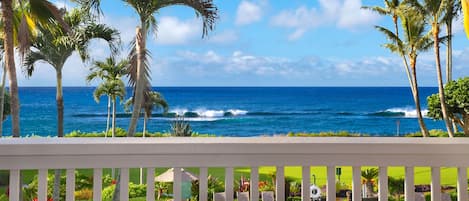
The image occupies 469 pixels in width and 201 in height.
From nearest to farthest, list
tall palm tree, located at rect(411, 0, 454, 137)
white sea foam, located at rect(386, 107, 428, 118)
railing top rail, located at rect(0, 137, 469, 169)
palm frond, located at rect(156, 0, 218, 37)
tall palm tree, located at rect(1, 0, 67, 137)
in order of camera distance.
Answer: railing top rail, located at rect(0, 137, 469, 169) < tall palm tree, located at rect(1, 0, 67, 137) < palm frond, located at rect(156, 0, 218, 37) < tall palm tree, located at rect(411, 0, 454, 137) < white sea foam, located at rect(386, 107, 428, 118)

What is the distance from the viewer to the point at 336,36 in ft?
88.4

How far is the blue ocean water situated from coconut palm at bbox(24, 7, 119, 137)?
9.32 metres

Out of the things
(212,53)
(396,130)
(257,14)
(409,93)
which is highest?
(257,14)

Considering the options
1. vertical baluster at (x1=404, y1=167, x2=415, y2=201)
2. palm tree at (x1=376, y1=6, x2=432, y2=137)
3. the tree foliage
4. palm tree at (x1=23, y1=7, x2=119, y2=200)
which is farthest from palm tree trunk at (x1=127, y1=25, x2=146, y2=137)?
the tree foliage

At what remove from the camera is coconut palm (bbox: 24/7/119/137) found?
23.4 ft

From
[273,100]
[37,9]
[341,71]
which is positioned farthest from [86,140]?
[341,71]

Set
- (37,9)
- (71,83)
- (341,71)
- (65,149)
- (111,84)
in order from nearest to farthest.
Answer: (65,149) → (37,9) → (111,84) → (71,83) → (341,71)

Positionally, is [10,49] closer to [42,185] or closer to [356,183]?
[42,185]

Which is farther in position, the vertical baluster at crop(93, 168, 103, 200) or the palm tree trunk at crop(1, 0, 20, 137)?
the palm tree trunk at crop(1, 0, 20, 137)

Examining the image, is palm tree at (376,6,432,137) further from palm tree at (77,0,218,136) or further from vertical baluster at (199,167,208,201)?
vertical baluster at (199,167,208,201)

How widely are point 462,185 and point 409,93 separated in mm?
21082

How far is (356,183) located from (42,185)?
61 centimetres

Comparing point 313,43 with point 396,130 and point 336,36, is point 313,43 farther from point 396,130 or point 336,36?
point 396,130

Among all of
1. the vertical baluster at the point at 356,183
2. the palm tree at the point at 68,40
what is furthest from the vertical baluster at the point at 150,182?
the palm tree at the point at 68,40
